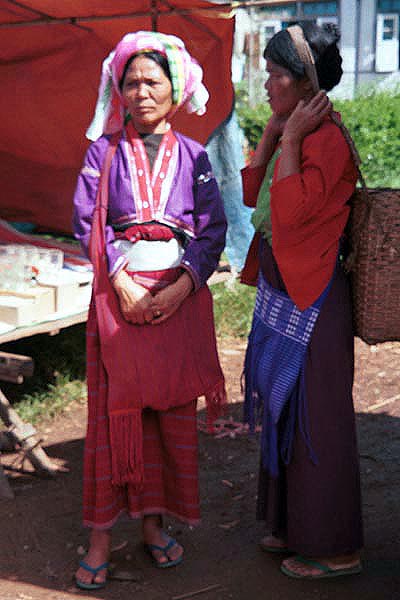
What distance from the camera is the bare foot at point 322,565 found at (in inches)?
136

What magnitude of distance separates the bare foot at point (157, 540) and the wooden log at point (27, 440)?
1.03 m

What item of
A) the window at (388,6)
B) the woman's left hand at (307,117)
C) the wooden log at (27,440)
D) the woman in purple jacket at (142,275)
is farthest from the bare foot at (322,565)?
the window at (388,6)

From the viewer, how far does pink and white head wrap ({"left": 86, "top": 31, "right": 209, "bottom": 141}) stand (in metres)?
3.28

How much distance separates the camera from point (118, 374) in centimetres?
331

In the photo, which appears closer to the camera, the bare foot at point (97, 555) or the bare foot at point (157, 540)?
Answer: the bare foot at point (97, 555)

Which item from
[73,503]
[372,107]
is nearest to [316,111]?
[73,503]

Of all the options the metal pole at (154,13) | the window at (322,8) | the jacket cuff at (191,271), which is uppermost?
the window at (322,8)

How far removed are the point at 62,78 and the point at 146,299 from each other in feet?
13.4

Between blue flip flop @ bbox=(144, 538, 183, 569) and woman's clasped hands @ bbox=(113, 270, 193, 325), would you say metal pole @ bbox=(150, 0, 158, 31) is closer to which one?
woman's clasped hands @ bbox=(113, 270, 193, 325)

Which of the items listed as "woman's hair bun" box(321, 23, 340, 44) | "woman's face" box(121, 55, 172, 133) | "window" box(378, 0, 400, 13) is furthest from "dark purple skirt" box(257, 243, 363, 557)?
"window" box(378, 0, 400, 13)

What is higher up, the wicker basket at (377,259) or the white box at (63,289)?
the wicker basket at (377,259)

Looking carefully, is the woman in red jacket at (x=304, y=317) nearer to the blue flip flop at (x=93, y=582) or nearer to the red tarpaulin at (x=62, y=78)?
the blue flip flop at (x=93, y=582)

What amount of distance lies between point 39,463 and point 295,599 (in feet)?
5.57

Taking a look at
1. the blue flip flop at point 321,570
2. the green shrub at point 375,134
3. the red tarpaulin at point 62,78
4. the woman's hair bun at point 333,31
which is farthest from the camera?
the green shrub at point 375,134
